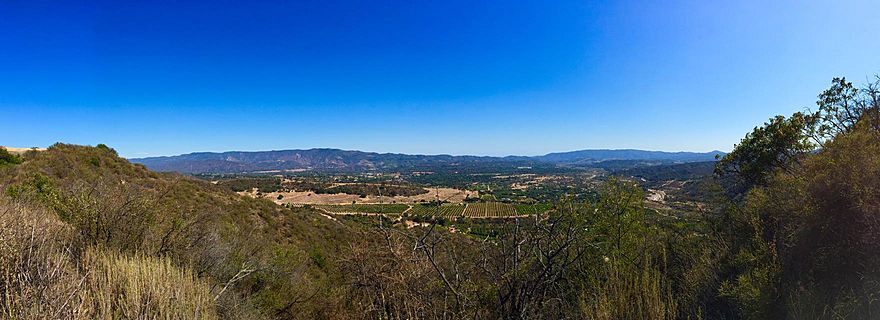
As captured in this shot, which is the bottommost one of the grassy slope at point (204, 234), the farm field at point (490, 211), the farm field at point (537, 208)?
the farm field at point (490, 211)

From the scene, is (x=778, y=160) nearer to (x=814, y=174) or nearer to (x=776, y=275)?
(x=814, y=174)

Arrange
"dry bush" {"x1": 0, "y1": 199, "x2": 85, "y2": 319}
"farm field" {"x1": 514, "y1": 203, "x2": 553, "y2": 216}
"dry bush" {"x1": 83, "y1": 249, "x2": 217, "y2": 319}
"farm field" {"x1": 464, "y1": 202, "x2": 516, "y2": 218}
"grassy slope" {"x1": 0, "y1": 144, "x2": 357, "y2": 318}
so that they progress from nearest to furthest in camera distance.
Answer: "dry bush" {"x1": 0, "y1": 199, "x2": 85, "y2": 319}
"dry bush" {"x1": 83, "y1": 249, "x2": 217, "y2": 319}
"farm field" {"x1": 514, "y1": 203, "x2": 553, "y2": 216}
"grassy slope" {"x1": 0, "y1": 144, "x2": 357, "y2": 318}
"farm field" {"x1": 464, "y1": 202, "x2": 516, "y2": 218}

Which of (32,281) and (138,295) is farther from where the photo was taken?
(138,295)

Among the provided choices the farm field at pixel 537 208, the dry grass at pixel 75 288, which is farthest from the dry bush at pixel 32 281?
the farm field at pixel 537 208

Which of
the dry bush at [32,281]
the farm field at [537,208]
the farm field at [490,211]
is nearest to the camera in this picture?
the dry bush at [32,281]

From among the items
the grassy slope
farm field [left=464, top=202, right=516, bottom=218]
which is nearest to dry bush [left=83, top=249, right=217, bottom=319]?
the grassy slope

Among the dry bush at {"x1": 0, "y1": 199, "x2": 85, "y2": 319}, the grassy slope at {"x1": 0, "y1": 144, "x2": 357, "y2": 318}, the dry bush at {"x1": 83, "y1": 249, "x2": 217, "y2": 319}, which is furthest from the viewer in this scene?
the grassy slope at {"x1": 0, "y1": 144, "x2": 357, "y2": 318}

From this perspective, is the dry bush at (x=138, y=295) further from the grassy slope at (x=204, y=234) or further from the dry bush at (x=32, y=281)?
the grassy slope at (x=204, y=234)

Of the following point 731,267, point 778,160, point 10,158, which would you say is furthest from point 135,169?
point 778,160

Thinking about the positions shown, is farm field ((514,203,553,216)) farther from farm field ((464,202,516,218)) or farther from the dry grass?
farm field ((464,202,516,218))

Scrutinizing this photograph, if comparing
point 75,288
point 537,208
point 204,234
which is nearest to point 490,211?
point 204,234

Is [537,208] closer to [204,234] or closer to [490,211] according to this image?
[204,234]
